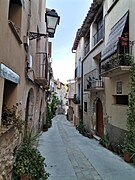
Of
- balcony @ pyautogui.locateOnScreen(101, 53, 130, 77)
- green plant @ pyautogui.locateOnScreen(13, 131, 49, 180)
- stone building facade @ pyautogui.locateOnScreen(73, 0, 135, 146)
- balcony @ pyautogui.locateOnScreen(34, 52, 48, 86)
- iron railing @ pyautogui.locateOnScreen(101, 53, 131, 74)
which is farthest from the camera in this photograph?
balcony @ pyautogui.locateOnScreen(34, 52, 48, 86)

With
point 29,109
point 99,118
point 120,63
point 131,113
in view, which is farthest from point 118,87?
point 99,118

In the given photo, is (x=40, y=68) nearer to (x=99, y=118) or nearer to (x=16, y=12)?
(x=16, y=12)

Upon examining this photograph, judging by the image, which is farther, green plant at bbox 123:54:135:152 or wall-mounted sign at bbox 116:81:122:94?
wall-mounted sign at bbox 116:81:122:94

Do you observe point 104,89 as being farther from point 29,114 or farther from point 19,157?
point 19,157

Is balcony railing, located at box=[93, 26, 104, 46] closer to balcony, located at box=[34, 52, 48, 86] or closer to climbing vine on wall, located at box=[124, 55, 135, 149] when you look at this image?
balcony, located at box=[34, 52, 48, 86]

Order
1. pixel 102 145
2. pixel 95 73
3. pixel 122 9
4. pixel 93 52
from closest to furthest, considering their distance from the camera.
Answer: pixel 122 9, pixel 102 145, pixel 95 73, pixel 93 52

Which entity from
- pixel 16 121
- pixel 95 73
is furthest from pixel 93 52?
pixel 16 121

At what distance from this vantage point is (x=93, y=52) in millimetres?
15656

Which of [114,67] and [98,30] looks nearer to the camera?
[114,67]

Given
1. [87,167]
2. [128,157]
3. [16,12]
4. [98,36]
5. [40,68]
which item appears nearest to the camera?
[16,12]

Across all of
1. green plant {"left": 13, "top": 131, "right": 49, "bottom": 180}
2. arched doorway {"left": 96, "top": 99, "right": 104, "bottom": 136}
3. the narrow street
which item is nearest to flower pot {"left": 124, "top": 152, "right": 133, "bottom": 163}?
the narrow street

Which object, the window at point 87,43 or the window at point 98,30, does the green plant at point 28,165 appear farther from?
the window at point 87,43

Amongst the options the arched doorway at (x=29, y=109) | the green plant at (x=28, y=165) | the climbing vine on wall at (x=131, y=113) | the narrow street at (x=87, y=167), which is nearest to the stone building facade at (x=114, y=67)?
the climbing vine on wall at (x=131, y=113)

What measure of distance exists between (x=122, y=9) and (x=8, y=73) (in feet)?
23.3
